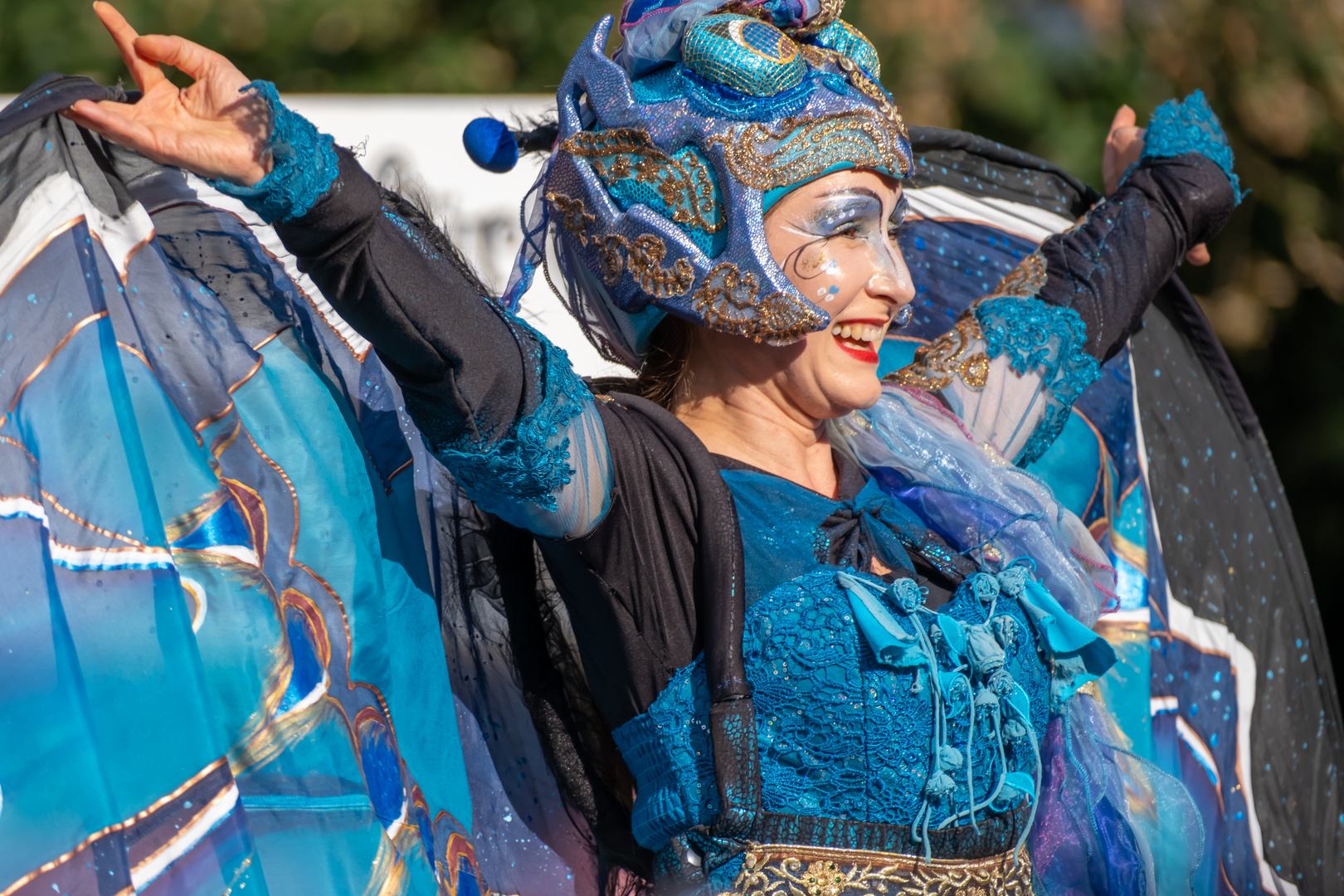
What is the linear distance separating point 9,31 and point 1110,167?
3.35 metres

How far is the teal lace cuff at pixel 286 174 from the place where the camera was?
50.3 inches

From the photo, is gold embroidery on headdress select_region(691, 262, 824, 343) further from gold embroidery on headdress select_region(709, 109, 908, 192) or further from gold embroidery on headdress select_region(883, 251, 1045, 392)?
gold embroidery on headdress select_region(883, 251, 1045, 392)

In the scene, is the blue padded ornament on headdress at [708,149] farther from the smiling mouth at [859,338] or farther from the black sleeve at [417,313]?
the black sleeve at [417,313]

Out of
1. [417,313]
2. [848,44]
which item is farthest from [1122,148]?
[417,313]

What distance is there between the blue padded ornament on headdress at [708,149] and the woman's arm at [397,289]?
0.79 feet

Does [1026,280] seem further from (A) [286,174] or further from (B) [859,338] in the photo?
(A) [286,174]

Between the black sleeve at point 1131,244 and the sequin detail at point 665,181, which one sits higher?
the sequin detail at point 665,181

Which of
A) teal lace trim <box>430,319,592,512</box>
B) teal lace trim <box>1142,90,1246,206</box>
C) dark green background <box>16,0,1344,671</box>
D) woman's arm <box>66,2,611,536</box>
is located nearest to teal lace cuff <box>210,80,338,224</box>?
woman's arm <box>66,2,611,536</box>

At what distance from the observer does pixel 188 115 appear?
4.30 ft

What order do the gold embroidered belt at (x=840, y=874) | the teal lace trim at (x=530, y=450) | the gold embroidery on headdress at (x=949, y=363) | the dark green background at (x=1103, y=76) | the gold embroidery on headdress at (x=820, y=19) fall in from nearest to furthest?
the teal lace trim at (x=530, y=450), the gold embroidered belt at (x=840, y=874), the gold embroidery on headdress at (x=820, y=19), the gold embroidery on headdress at (x=949, y=363), the dark green background at (x=1103, y=76)

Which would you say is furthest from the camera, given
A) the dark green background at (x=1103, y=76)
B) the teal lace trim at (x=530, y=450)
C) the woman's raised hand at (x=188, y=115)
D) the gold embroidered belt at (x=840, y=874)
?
the dark green background at (x=1103, y=76)

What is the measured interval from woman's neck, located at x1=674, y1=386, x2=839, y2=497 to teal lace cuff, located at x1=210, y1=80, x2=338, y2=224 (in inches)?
26.5

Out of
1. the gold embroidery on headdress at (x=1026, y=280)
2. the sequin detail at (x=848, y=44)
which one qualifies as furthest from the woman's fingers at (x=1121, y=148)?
the sequin detail at (x=848, y=44)

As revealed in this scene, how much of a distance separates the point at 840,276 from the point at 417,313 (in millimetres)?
569
